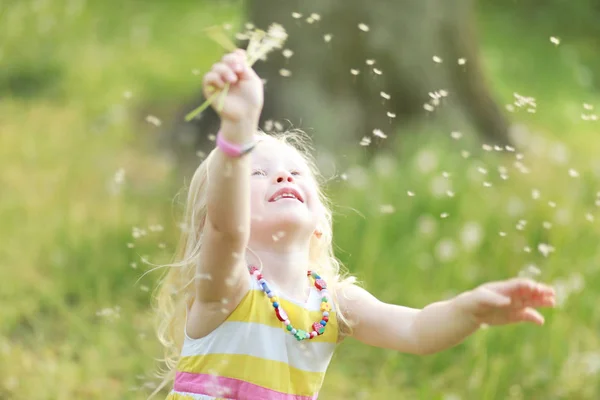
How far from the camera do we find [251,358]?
182 cm

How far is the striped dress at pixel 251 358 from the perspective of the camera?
1.82m

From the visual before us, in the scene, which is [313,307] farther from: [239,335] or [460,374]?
[460,374]

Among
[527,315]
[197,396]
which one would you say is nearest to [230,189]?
[197,396]

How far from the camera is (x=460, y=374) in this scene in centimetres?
301

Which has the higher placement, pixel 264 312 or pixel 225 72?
pixel 225 72

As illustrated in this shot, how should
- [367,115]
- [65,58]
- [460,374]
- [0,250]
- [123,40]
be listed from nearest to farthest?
[460,374] < [0,250] < [367,115] < [65,58] < [123,40]

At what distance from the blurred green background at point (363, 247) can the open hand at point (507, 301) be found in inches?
25.4

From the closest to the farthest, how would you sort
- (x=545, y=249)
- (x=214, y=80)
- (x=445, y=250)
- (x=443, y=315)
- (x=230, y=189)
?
(x=214, y=80) → (x=230, y=189) → (x=443, y=315) → (x=545, y=249) → (x=445, y=250)

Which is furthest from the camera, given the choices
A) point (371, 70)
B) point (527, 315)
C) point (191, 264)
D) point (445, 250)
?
point (371, 70)

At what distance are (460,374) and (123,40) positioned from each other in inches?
183

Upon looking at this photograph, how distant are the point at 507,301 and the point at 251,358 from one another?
0.49 m

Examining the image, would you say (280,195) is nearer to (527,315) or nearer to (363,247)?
(527,315)

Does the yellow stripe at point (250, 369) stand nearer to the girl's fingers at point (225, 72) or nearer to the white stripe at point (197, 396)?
the white stripe at point (197, 396)

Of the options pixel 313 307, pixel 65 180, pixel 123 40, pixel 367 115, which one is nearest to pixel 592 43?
pixel 123 40
